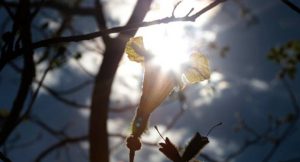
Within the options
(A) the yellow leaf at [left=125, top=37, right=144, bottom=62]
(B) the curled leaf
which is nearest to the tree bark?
(A) the yellow leaf at [left=125, top=37, right=144, bottom=62]

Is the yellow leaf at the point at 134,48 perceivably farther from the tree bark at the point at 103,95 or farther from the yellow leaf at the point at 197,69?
the tree bark at the point at 103,95

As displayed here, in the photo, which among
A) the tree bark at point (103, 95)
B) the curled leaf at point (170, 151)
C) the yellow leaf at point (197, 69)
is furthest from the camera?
the tree bark at point (103, 95)

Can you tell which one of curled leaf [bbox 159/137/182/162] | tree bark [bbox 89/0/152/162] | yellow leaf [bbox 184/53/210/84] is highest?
tree bark [bbox 89/0/152/162]

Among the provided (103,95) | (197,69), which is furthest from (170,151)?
(103,95)

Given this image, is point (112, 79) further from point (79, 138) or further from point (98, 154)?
point (79, 138)

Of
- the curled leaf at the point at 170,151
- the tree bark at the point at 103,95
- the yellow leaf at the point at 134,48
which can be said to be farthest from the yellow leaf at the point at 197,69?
the tree bark at the point at 103,95

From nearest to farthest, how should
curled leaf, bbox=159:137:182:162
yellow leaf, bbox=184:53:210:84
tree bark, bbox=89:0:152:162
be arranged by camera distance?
curled leaf, bbox=159:137:182:162 → yellow leaf, bbox=184:53:210:84 → tree bark, bbox=89:0:152:162

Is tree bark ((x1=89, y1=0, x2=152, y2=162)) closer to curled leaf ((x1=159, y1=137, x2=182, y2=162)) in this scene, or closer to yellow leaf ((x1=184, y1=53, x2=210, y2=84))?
yellow leaf ((x1=184, y1=53, x2=210, y2=84))
